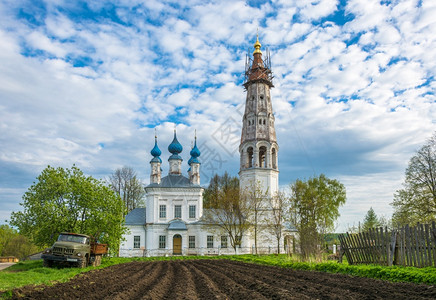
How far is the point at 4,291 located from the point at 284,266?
13078 mm

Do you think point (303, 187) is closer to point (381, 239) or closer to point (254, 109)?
point (254, 109)

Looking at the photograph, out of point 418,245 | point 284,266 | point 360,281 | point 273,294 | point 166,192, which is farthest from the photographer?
point 166,192

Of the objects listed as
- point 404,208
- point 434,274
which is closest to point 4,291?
point 434,274

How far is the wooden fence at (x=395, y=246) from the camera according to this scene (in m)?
13.0

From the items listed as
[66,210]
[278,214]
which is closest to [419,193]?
[278,214]

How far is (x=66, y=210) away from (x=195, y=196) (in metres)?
20.1

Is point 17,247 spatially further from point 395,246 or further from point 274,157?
Result: point 395,246

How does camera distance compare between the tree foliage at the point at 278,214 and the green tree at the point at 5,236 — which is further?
the green tree at the point at 5,236

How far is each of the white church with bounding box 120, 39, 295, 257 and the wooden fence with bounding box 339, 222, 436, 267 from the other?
23780mm

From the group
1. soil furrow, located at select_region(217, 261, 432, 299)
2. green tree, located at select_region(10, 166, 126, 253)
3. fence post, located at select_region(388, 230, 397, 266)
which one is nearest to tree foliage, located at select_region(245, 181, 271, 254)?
green tree, located at select_region(10, 166, 126, 253)

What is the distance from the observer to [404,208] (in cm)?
3145

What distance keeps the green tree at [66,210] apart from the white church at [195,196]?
51.9ft

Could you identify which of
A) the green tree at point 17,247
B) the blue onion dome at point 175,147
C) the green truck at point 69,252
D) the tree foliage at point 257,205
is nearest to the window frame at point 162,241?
the tree foliage at point 257,205

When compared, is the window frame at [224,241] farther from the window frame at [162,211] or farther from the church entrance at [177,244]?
the window frame at [162,211]
